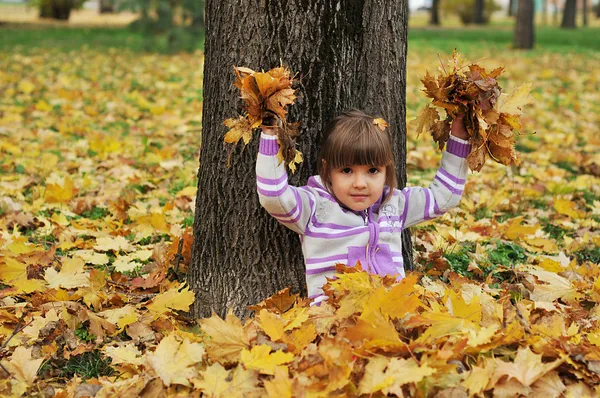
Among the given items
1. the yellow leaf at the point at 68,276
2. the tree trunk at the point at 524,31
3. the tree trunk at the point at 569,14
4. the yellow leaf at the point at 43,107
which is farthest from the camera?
the tree trunk at the point at 569,14

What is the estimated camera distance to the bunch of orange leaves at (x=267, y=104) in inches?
86.3

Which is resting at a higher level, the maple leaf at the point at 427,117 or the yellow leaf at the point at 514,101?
the yellow leaf at the point at 514,101

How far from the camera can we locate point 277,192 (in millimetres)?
2357

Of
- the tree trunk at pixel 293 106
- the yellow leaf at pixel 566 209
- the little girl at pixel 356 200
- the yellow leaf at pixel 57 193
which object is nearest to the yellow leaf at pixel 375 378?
the little girl at pixel 356 200

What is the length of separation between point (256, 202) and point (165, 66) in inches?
378

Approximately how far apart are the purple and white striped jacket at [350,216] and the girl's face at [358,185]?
5 cm

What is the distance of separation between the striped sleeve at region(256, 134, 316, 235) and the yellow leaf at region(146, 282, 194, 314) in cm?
54

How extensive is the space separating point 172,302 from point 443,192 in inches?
46.6

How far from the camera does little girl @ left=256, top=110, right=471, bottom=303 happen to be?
2.48 m

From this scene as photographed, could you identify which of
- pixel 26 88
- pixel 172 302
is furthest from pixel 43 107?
pixel 172 302

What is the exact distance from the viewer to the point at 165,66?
11719mm

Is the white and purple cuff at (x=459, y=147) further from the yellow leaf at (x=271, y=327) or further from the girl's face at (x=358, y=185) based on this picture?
the yellow leaf at (x=271, y=327)

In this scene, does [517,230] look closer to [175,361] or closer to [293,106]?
[293,106]

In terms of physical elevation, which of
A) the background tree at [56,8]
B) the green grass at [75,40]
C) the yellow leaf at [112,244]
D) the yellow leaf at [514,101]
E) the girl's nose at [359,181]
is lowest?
the yellow leaf at [112,244]
